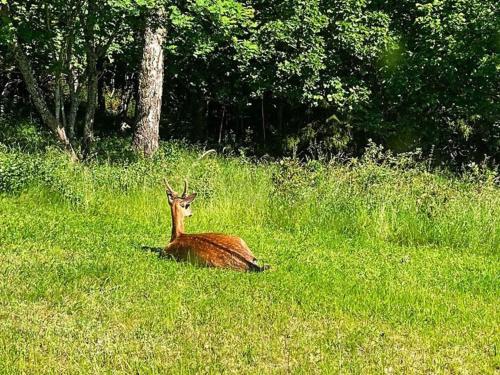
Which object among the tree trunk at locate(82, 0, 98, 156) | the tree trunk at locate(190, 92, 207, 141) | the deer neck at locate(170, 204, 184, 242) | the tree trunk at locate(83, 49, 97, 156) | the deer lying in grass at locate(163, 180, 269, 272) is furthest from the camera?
the tree trunk at locate(190, 92, 207, 141)

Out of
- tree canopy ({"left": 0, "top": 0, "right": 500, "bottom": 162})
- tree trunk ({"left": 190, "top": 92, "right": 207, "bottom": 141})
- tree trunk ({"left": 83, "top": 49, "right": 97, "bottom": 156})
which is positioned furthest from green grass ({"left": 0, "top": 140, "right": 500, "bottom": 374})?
tree trunk ({"left": 190, "top": 92, "right": 207, "bottom": 141})

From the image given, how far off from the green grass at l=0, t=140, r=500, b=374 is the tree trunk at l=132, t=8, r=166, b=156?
2828mm

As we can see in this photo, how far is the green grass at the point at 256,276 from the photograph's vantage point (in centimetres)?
443

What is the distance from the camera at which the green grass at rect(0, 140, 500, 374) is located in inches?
174

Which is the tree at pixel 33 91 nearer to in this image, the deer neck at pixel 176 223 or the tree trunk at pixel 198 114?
the deer neck at pixel 176 223

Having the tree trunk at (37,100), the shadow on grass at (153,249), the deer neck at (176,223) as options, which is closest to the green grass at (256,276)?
the shadow on grass at (153,249)

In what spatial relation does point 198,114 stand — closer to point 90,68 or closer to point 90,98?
point 90,98

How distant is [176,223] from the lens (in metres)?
7.35

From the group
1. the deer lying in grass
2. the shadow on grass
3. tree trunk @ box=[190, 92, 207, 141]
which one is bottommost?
the shadow on grass

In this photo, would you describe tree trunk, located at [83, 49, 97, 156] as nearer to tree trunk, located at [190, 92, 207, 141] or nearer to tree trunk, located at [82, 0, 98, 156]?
tree trunk, located at [82, 0, 98, 156]

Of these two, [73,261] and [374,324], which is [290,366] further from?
[73,261]

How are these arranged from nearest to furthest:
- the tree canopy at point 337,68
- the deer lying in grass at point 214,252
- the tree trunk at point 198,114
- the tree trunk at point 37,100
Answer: the deer lying in grass at point 214,252 < the tree trunk at point 37,100 < the tree canopy at point 337,68 < the tree trunk at point 198,114

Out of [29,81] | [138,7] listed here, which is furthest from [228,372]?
[29,81]

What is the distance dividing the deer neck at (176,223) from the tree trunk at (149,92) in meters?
7.05
